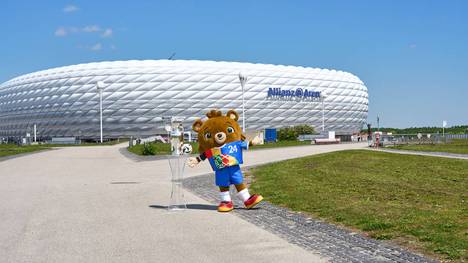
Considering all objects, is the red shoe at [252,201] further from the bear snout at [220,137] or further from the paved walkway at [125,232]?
the bear snout at [220,137]

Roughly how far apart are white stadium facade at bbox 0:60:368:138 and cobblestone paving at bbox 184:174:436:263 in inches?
3100

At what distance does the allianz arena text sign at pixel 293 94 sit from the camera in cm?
9497

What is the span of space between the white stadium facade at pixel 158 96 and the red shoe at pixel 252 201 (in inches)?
3065

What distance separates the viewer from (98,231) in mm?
7895

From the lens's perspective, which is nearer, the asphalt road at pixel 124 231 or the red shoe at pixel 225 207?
the asphalt road at pixel 124 231

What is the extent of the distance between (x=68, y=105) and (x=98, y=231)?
88904 millimetres

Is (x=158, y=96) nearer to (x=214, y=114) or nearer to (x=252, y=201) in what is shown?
(x=214, y=114)

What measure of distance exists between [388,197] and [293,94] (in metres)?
87.2

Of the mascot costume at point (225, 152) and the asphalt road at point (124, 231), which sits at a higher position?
the mascot costume at point (225, 152)

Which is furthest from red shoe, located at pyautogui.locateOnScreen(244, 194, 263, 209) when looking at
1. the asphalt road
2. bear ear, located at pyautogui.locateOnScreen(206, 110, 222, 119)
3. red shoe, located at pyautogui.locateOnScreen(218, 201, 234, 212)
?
bear ear, located at pyautogui.locateOnScreen(206, 110, 222, 119)

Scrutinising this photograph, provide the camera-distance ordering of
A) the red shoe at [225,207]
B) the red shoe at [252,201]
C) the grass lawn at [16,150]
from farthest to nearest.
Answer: the grass lawn at [16,150], the red shoe at [252,201], the red shoe at [225,207]

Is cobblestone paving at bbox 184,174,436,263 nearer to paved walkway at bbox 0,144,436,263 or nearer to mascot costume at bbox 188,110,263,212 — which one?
paved walkway at bbox 0,144,436,263

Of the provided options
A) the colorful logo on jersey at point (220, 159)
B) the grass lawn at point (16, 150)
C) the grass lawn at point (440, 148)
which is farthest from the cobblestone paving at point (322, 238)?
the grass lawn at point (16, 150)

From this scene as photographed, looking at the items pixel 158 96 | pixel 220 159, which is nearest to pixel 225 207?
pixel 220 159
